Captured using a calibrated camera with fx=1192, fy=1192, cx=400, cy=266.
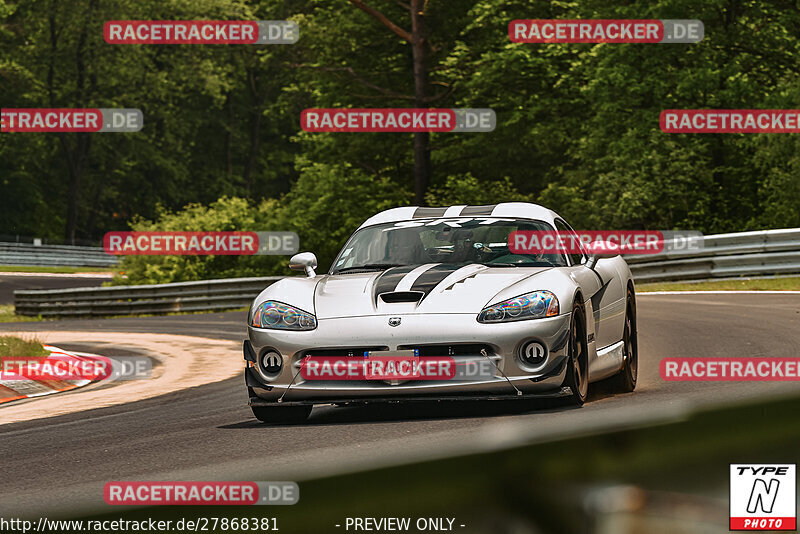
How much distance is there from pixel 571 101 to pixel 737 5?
555 cm

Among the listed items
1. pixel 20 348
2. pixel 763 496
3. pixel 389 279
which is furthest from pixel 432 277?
pixel 20 348

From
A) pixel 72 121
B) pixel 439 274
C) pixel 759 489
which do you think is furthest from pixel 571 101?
pixel 72 121

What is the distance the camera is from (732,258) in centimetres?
2195

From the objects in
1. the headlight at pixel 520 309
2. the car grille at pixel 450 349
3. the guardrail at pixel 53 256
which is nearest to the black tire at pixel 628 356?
the headlight at pixel 520 309

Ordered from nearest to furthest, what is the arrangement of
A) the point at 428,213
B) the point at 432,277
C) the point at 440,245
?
the point at 432,277 → the point at 440,245 → the point at 428,213

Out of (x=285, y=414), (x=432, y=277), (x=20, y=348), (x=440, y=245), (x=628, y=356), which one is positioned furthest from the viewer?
(x=20, y=348)

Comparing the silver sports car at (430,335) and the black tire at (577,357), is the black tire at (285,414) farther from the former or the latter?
the black tire at (577,357)

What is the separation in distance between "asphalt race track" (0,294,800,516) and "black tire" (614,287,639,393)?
0.47 feet

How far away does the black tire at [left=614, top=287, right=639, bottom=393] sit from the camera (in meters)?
8.49

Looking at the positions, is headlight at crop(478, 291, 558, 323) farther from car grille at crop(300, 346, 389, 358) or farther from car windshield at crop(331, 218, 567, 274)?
car windshield at crop(331, 218, 567, 274)

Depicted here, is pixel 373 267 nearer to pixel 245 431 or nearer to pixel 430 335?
pixel 430 335

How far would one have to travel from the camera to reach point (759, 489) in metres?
1.69

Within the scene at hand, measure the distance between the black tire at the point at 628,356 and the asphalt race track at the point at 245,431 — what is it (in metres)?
0.14

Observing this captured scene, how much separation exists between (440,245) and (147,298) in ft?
70.8
